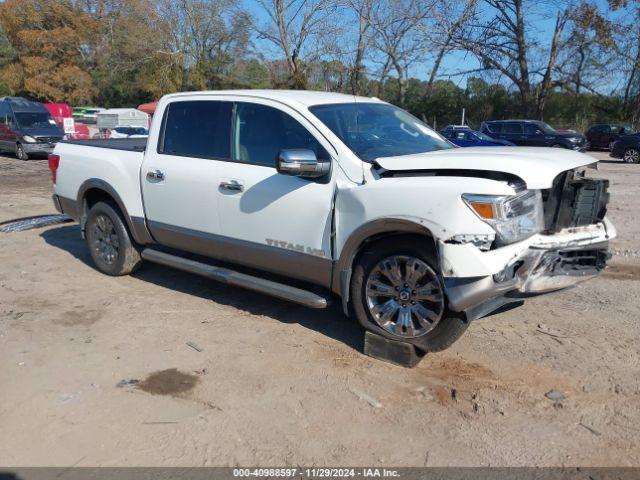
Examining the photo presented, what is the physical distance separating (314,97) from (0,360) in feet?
10.3

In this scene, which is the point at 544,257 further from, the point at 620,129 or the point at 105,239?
the point at 620,129

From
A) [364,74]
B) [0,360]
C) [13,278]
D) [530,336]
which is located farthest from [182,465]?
[364,74]

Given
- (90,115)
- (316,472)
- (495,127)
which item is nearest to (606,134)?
(495,127)

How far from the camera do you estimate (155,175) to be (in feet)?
18.2

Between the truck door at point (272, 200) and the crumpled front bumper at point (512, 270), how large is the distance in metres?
1.04

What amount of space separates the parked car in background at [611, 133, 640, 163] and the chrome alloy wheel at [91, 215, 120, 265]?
71.1 feet

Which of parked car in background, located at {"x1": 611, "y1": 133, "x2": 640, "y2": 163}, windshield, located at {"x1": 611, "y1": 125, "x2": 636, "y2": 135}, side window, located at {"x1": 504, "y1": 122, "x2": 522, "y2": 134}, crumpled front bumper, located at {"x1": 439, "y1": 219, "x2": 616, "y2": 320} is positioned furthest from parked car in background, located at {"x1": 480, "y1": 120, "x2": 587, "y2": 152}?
crumpled front bumper, located at {"x1": 439, "y1": 219, "x2": 616, "y2": 320}

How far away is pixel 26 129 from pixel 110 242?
17.8 metres

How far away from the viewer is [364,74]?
34781 millimetres

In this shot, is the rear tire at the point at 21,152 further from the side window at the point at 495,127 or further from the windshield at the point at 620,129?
the windshield at the point at 620,129

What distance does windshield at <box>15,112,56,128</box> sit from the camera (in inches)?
854

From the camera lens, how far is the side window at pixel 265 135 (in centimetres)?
463

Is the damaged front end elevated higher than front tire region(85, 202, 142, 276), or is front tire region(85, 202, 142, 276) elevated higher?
the damaged front end

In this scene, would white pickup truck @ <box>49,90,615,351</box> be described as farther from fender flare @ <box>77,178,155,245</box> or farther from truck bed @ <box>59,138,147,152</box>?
truck bed @ <box>59,138,147,152</box>
